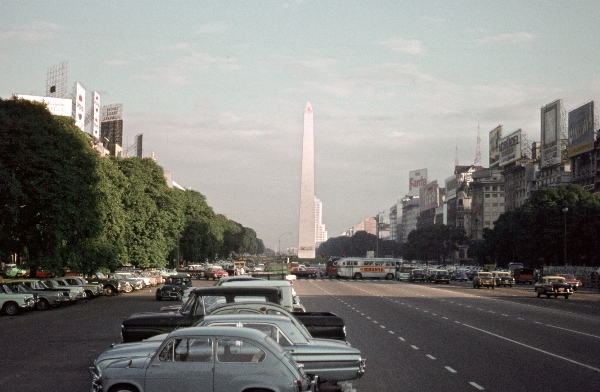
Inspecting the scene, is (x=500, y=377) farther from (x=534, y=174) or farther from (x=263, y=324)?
(x=534, y=174)

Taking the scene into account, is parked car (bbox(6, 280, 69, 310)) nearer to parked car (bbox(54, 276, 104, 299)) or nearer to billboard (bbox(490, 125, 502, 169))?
parked car (bbox(54, 276, 104, 299))

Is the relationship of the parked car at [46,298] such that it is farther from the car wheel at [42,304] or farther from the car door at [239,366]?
the car door at [239,366]

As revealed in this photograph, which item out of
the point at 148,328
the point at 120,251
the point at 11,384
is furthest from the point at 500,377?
the point at 120,251

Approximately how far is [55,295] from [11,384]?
27.4m

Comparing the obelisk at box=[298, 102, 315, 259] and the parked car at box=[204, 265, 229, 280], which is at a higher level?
the obelisk at box=[298, 102, 315, 259]

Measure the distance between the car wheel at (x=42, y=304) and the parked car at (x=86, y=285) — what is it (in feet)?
16.2

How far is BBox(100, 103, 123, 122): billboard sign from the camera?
144m

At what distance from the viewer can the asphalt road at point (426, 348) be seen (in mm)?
14781

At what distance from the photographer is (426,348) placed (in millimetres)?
20562

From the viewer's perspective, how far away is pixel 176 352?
993 centimetres

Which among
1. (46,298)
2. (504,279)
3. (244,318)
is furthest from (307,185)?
(244,318)

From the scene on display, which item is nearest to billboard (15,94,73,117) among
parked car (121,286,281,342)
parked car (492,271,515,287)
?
parked car (492,271,515,287)

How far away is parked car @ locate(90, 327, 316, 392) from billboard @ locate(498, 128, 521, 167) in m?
161

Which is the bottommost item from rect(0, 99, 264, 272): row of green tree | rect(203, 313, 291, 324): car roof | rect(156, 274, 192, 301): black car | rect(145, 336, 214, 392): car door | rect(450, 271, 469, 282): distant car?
rect(450, 271, 469, 282): distant car
